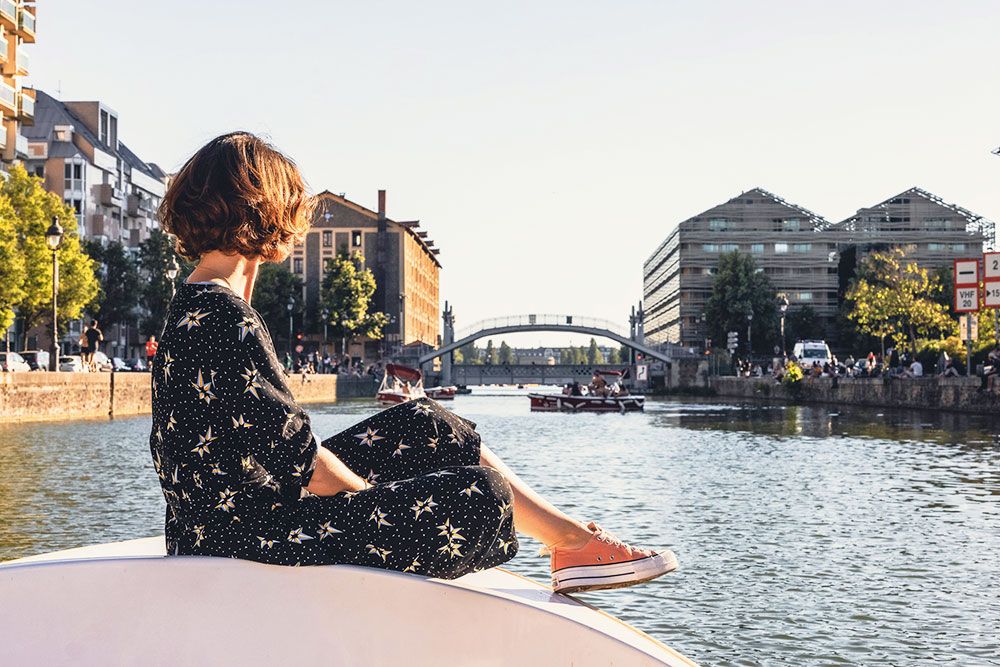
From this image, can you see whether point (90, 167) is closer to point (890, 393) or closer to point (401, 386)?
point (401, 386)

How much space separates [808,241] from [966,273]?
7162 centimetres

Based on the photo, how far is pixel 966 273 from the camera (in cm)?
3441

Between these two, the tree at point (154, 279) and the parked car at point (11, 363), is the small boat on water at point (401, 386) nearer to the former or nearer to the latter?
the tree at point (154, 279)

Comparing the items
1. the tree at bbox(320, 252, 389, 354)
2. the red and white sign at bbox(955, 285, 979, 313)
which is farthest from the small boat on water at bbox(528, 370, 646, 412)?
the tree at bbox(320, 252, 389, 354)

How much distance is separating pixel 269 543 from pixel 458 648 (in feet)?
1.57

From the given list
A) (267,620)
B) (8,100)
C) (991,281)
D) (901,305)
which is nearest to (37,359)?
(8,100)

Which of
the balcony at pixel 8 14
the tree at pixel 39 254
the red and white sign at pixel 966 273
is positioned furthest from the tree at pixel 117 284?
the red and white sign at pixel 966 273

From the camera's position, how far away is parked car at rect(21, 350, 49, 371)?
1410 inches

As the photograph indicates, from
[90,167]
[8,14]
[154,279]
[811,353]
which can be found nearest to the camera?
[8,14]

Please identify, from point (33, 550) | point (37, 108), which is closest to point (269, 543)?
point (33, 550)

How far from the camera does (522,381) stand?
93.2 m

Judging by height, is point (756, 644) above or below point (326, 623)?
below

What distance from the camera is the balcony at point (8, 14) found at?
44.9 metres

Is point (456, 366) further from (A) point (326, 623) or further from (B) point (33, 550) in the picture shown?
(A) point (326, 623)
